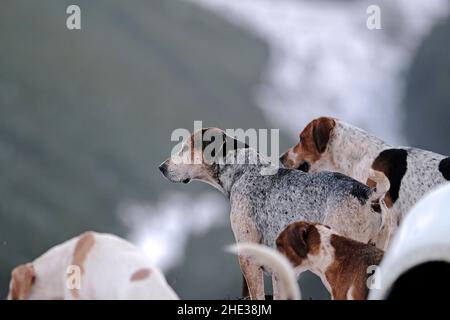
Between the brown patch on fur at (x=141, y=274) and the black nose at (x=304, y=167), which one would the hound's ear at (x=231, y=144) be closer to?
the black nose at (x=304, y=167)

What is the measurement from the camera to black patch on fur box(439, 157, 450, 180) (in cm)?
593

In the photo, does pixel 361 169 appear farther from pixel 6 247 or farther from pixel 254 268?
pixel 6 247

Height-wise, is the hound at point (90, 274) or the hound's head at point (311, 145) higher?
the hound's head at point (311, 145)

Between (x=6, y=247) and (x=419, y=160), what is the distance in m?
3.22

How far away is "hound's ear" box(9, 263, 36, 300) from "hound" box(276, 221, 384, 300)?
1323 millimetres

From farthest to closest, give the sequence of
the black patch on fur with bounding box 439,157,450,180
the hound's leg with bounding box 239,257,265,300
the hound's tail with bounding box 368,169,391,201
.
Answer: the black patch on fur with bounding box 439,157,450,180, the hound's leg with bounding box 239,257,265,300, the hound's tail with bounding box 368,169,391,201

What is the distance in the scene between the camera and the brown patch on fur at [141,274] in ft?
12.2

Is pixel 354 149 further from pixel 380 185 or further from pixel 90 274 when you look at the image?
pixel 90 274

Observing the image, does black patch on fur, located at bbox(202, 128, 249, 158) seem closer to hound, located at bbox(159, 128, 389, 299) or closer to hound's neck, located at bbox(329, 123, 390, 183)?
hound, located at bbox(159, 128, 389, 299)

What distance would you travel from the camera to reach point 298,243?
4684 mm

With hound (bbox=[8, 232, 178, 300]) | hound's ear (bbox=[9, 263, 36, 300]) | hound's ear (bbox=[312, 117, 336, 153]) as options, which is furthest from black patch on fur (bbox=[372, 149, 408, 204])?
hound's ear (bbox=[9, 263, 36, 300])

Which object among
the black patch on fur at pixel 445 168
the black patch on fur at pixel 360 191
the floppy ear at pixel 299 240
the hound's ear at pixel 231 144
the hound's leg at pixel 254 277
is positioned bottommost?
the hound's leg at pixel 254 277

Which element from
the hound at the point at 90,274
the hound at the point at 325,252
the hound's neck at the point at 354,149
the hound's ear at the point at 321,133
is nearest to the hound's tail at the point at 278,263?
the hound at the point at 90,274
